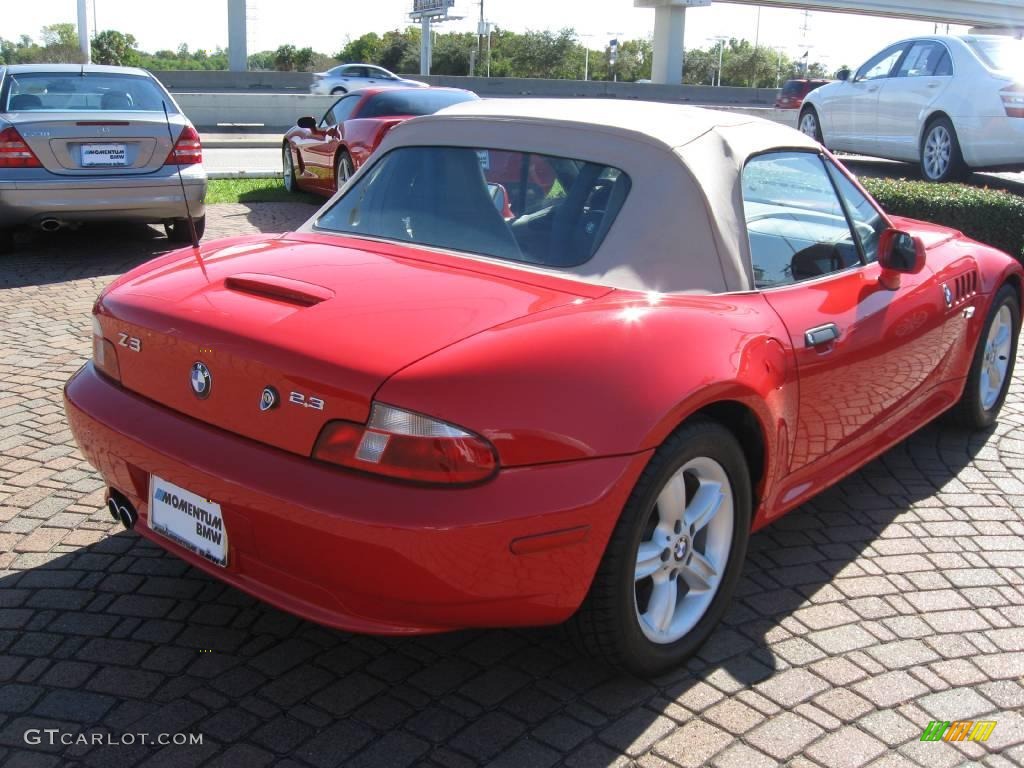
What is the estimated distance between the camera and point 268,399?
2.68 meters

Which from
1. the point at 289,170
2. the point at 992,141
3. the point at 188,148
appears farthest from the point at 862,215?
the point at 289,170

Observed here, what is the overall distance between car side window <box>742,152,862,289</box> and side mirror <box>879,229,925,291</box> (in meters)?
0.12

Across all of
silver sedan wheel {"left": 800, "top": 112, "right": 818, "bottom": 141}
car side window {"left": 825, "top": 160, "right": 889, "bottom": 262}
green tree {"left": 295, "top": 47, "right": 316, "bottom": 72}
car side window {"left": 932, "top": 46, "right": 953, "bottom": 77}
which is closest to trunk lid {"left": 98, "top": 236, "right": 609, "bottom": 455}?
car side window {"left": 825, "top": 160, "right": 889, "bottom": 262}

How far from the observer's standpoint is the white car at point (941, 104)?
445 inches

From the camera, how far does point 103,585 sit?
3.49 meters

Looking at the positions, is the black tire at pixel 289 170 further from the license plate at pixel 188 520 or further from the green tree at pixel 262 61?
the green tree at pixel 262 61

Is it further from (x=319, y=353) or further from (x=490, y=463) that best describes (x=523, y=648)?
(x=319, y=353)

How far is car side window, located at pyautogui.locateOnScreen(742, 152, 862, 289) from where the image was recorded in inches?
139

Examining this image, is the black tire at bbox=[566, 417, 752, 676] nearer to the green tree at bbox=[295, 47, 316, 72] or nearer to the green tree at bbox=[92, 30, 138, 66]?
the green tree at bbox=[92, 30, 138, 66]

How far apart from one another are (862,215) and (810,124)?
1170cm

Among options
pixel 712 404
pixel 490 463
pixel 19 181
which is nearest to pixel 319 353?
pixel 490 463

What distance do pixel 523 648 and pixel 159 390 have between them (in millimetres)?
1288

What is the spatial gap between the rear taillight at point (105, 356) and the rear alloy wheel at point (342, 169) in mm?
8112

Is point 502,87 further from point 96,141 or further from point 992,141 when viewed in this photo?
point 96,141
